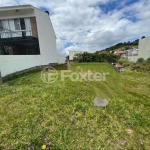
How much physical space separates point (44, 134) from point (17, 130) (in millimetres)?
621

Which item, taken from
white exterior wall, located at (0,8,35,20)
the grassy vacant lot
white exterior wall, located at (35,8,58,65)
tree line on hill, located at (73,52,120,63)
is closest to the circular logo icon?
the grassy vacant lot

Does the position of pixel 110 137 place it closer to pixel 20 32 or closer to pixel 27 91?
pixel 27 91

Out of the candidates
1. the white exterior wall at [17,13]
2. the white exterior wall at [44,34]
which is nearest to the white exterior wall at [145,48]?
the white exterior wall at [44,34]

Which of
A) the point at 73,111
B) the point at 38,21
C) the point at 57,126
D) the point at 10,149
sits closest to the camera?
the point at 10,149

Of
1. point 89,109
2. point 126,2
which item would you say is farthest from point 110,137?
point 126,2

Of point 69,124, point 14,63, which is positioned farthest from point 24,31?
point 69,124

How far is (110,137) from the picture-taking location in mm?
2236

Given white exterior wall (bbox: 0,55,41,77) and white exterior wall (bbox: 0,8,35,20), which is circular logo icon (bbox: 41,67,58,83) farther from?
white exterior wall (bbox: 0,8,35,20)

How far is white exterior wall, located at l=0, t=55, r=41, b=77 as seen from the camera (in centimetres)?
657

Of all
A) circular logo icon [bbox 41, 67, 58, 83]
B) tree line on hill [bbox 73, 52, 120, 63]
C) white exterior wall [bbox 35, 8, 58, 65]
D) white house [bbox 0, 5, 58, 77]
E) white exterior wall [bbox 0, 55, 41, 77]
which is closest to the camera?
circular logo icon [bbox 41, 67, 58, 83]

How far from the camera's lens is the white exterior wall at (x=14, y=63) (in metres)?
6.57

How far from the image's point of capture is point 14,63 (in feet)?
24.4

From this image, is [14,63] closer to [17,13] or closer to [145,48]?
[17,13]

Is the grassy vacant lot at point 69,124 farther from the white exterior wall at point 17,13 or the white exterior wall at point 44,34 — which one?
the white exterior wall at point 17,13
